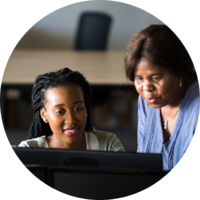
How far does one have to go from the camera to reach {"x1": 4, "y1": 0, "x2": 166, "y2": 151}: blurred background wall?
0.61 m

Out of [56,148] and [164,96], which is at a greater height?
[164,96]

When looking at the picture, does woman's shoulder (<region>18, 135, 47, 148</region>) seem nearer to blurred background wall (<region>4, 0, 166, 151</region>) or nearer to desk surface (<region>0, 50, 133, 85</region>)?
blurred background wall (<region>4, 0, 166, 151</region>)

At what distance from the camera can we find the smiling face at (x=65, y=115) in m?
0.58

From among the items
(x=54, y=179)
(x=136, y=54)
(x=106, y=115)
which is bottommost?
(x=54, y=179)

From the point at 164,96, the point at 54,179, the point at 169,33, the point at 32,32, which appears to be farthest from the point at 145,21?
the point at 54,179

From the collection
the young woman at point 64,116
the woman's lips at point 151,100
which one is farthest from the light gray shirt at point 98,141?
the woman's lips at point 151,100

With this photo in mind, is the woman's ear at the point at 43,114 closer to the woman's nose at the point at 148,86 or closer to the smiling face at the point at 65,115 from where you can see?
the smiling face at the point at 65,115

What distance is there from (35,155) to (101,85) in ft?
0.68

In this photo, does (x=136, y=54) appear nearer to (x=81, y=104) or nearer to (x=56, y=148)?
(x=81, y=104)

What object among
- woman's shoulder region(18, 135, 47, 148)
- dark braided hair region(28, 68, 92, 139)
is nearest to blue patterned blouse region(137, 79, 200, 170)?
dark braided hair region(28, 68, 92, 139)

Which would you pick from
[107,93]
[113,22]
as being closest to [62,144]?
[107,93]

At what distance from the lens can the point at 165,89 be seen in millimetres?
A: 567

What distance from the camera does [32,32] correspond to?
683mm

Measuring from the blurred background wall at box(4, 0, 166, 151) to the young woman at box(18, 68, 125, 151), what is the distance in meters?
0.02
